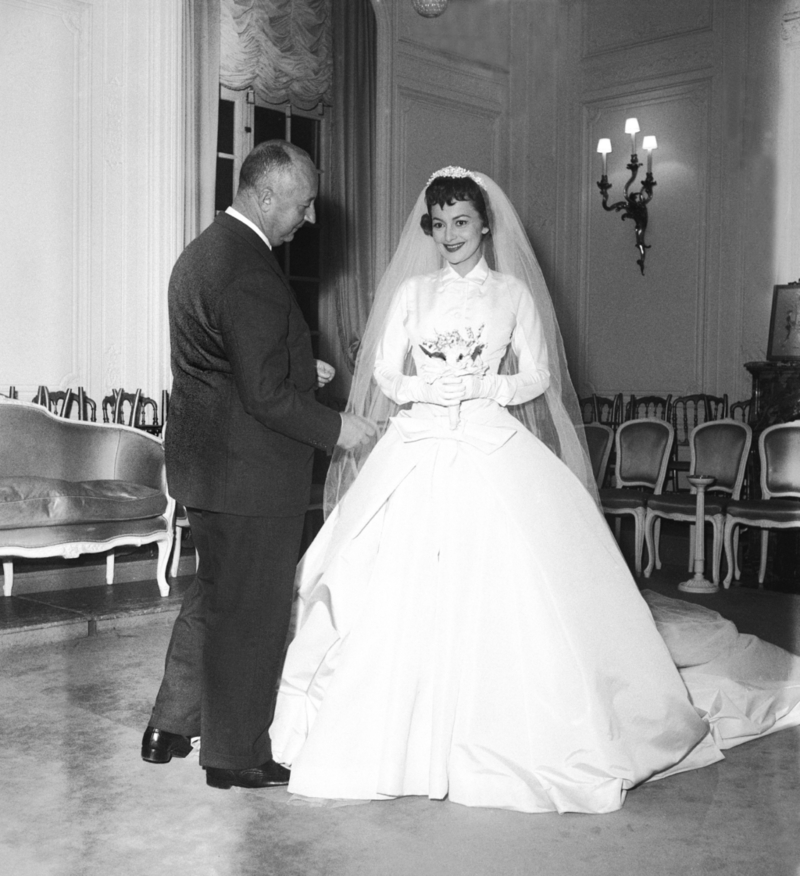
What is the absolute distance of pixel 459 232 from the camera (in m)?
3.08

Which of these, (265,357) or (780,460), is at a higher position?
(265,357)

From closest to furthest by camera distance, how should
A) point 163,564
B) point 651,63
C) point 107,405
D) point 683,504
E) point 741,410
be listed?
point 163,564, point 683,504, point 107,405, point 741,410, point 651,63

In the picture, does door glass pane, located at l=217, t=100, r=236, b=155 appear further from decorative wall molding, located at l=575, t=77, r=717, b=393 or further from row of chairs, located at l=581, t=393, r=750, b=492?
row of chairs, located at l=581, t=393, r=750, b=492

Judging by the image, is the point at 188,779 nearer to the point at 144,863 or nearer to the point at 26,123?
the point at 144,863

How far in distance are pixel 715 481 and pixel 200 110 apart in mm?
4130

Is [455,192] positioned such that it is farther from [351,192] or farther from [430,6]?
[351,192]

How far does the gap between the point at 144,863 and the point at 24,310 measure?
4833 mm

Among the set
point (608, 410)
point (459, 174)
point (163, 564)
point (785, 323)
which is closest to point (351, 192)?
point (608, 410)

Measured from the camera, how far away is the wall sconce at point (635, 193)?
8141 mm

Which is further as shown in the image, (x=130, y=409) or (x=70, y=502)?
(x=130, y=409)

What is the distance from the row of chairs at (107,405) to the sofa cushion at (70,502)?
3.17 ft

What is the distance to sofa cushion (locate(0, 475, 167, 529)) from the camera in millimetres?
4844

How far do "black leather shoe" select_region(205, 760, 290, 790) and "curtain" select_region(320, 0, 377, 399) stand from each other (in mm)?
5290

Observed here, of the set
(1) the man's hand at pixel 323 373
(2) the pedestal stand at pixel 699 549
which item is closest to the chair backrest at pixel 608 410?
(2) the pedestal stand at pixel 699 549
